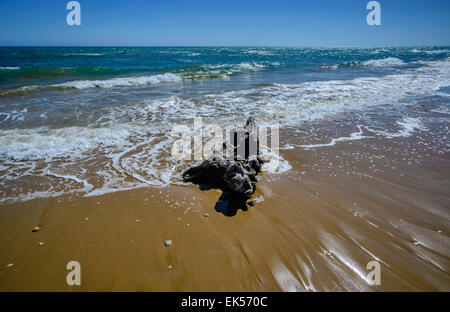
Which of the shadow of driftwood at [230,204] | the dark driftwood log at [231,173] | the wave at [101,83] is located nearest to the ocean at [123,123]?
the wave at [101,83]

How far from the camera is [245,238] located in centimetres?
298

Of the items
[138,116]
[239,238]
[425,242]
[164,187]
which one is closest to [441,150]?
[425,242]

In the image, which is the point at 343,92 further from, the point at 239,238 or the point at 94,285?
the point at 94,285

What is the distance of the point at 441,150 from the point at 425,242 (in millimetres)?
4136

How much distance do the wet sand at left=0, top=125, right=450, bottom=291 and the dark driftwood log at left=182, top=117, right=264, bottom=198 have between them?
0.24m


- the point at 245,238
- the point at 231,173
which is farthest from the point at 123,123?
the point at 245,238

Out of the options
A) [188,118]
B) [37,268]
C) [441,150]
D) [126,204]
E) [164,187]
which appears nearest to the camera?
[37,268]

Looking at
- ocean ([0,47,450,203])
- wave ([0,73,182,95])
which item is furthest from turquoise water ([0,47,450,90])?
ocean ([0,47,450,203])

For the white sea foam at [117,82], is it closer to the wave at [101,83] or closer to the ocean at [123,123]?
the wave at [101,83]

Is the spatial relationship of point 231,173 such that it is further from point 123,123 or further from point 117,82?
point 117,82

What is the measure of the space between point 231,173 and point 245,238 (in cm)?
106

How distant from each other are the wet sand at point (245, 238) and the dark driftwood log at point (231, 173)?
0.79ft

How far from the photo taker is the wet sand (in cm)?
245
